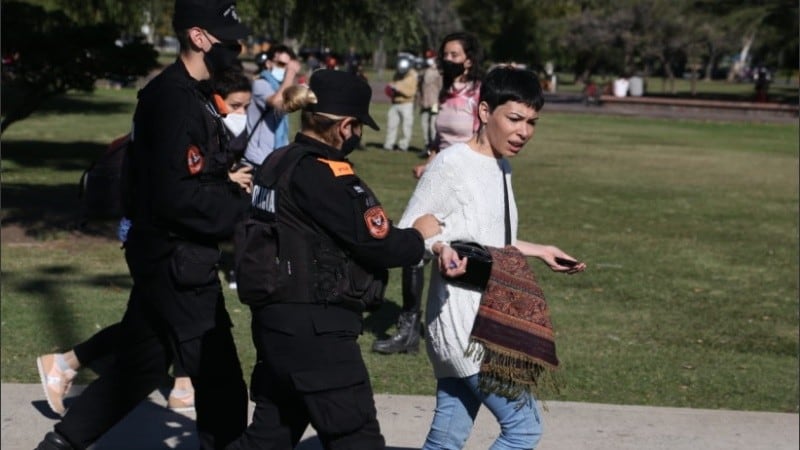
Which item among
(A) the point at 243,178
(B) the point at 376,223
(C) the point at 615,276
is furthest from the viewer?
(C) the point at 615,276

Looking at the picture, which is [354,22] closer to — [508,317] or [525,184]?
[525,184]

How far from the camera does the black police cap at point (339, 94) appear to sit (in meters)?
3.93

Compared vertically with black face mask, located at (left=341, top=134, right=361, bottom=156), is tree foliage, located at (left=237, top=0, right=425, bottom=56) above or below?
below

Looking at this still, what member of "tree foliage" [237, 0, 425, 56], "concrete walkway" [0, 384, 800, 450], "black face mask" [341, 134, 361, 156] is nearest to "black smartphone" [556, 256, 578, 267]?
"black face mask" [341, 134, 361, 156]

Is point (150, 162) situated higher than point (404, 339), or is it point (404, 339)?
point (150, 162)

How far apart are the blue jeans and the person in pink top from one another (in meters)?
3.03

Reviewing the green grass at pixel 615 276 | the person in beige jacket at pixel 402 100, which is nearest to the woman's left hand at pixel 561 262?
the green grass at pixel 615 276

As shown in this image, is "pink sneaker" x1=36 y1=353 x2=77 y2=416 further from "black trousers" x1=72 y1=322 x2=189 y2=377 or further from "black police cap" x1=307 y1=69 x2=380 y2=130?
"black police cap" x1=307 y1=69 x2=380 y2=130

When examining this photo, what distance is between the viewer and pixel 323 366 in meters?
3.88

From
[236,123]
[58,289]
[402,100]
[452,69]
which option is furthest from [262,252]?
[402,100]

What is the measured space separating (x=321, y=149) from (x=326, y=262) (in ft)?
1.13

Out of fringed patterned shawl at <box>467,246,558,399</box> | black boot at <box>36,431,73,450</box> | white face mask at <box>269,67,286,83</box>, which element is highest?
white face mask at <box>269,67,286,83</box>

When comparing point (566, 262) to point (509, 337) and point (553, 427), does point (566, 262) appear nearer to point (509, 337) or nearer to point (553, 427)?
point (509, 337)

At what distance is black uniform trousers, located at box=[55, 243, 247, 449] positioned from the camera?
448 centimetres
